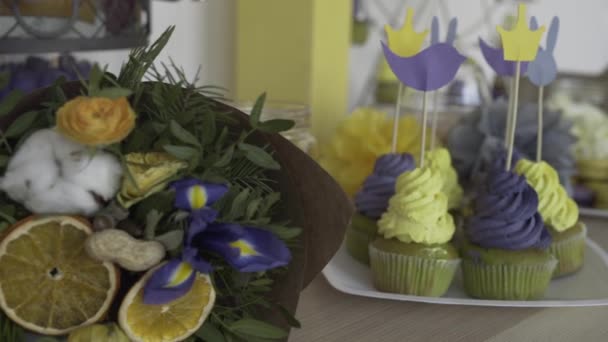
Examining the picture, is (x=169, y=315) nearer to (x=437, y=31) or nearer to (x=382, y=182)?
(x=382, y=182)

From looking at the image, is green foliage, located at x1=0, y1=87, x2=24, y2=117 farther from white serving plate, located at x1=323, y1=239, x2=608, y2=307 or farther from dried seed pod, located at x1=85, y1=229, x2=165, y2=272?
white serving plate, located at x1=323, y1=239, x2=608, y2=307

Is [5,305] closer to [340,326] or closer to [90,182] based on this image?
[90,182]

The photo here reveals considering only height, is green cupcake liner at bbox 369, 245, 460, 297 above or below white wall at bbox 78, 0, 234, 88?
below

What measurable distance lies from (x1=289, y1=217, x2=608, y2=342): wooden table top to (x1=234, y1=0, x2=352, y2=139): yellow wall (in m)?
0.39

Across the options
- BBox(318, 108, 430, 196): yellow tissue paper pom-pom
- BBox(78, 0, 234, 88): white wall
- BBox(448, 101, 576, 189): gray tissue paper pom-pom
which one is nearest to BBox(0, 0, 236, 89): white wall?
BBox(78, 0, 234, 88): white wall

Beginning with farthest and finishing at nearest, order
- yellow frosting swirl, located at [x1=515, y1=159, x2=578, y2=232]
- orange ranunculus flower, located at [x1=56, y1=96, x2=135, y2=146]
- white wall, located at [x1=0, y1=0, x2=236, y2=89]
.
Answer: white wall, located at [x1=0, y1=0, x2=236, y2=89] → yellow frosting swirl, located at [x1=515, y1=159, x2=578, y2=232] → orange ranunculus flower, located at [x1=56, y1=96, x2=135, y2=146]

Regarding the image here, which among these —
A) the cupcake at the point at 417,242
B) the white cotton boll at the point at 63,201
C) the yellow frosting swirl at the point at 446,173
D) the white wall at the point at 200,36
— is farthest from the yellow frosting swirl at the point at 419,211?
the white wall at the point at 200,36

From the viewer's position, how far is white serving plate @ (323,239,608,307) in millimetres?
615

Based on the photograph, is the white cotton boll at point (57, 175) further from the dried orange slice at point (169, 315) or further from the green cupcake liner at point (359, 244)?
the green cupcake liner at point (359, 244)

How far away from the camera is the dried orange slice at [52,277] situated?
382 mm

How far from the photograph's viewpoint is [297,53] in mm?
954

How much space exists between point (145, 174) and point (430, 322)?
1.00 ft

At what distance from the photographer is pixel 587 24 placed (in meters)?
2.71

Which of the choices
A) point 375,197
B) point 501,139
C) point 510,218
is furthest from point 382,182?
point 501,139
